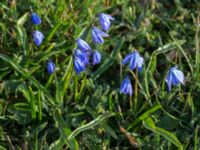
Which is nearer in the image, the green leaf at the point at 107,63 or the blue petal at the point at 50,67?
the blue petal at the point at 50,67

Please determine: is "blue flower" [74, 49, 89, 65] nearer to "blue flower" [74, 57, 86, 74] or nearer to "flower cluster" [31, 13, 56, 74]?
"blue flower" [74, 57, 86, 74]

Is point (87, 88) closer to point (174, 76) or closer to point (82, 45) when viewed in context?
point (82, 45)

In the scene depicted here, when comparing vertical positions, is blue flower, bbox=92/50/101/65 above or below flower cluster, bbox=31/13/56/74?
below

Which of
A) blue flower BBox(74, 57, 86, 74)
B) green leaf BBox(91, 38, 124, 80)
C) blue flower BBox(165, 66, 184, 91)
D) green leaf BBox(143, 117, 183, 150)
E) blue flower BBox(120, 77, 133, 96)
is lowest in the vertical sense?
green leaf BBox(143, 117, 183, 150)

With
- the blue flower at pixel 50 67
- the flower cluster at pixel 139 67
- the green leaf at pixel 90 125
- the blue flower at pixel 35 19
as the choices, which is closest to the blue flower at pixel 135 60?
the flower cluster at pixel 139 67

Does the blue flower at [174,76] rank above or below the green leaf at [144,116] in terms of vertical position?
above

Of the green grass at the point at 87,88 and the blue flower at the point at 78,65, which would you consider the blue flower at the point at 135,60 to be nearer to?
the green grass at the point at 87,88

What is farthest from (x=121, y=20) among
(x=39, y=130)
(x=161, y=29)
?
(x=39, y=130)

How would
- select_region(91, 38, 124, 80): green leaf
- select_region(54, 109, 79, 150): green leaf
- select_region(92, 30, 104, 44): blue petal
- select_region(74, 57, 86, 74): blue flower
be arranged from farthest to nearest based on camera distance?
select_region(91, 38, 124, 80): green leaf
select_region(92, 30, 104, 44): blue petal
select_region(74, 57, 86, 74): blue flower
select_region(54, 109, 79, 150): green leaf

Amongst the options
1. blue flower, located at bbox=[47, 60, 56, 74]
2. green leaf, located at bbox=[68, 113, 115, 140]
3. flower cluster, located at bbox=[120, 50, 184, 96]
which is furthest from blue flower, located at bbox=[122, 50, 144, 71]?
blue flower, located at bbox=[47, 60, 56, 74]
